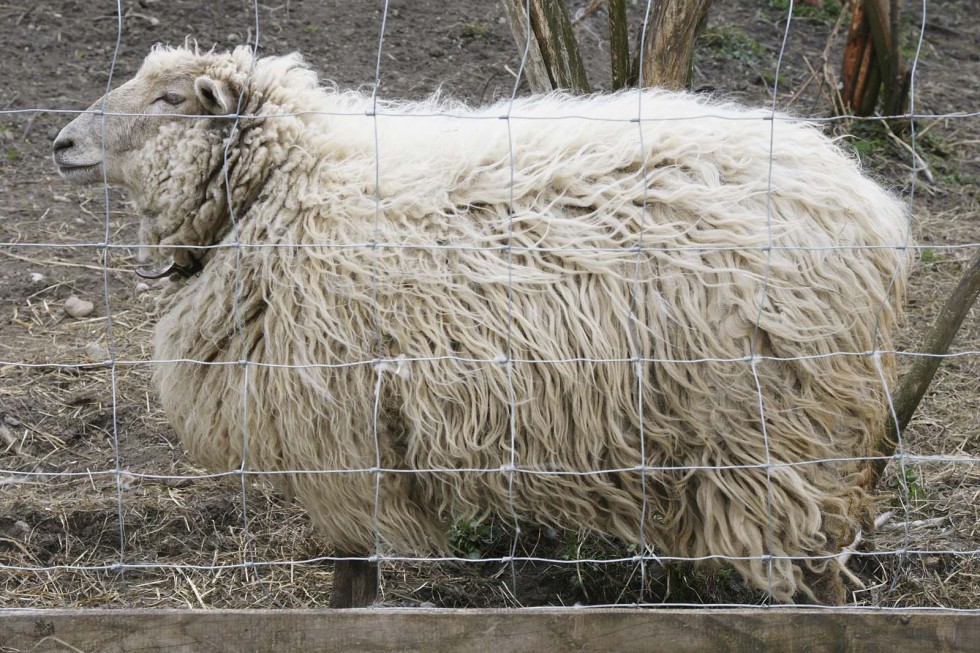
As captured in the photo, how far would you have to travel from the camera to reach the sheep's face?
120 inches

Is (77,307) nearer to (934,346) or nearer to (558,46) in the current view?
(558,46)

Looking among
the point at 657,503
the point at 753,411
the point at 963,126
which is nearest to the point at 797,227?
the point at 753,411

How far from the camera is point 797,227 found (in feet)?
9.07

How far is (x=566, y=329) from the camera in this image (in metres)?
2.76

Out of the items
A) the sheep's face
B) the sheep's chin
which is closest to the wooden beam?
the sheep's face

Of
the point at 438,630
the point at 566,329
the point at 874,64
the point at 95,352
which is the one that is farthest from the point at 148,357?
the point at 874,64

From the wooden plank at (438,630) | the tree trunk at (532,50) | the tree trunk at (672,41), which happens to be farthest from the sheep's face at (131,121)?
the tree trunk at (672,41)

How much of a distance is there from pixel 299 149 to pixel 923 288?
11.9ft

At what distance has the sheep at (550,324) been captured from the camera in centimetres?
272

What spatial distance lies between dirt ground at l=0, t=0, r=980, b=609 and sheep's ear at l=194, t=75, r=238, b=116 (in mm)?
251

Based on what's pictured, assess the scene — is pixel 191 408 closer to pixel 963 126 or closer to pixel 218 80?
pixel 218 80

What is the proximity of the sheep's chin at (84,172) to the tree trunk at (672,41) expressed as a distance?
79.9 inches

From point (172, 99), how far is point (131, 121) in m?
0.14

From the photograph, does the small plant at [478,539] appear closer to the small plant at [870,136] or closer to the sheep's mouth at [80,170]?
the sheep's mouth at [80,170]
